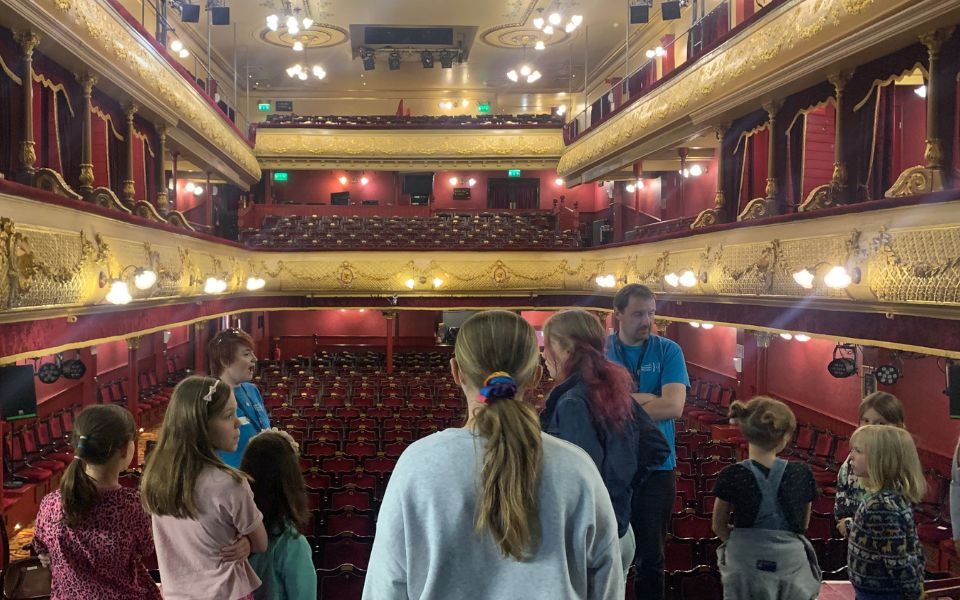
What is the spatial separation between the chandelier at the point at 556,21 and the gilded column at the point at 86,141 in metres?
10.8

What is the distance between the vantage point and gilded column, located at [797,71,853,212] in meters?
9.54

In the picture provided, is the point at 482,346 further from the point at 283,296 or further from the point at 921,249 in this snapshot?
the point at 283,296

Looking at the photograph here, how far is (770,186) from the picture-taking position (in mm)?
11375

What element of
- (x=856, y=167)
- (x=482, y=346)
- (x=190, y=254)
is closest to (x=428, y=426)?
(x=190, y=254)

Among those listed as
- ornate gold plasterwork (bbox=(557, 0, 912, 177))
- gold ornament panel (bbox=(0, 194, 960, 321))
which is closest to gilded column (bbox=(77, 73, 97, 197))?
gold ornament panel (bbox=(0, 194, 960, 321))

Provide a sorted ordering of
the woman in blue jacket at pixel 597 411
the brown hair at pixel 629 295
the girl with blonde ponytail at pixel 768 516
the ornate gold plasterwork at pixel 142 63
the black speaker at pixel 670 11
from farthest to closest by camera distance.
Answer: the black speaker at pixel 670 11
the ornate gold plasterwork at pixel 142 63
the brown hair at pixel 629 295
the girl with blonde ponytail at pixel 768 516
the woman in blue jacket at pixel 597 411

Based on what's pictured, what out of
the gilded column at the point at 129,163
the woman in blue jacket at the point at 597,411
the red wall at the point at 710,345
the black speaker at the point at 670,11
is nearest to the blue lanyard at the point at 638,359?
the woman in blue jacket at the point at 597,411

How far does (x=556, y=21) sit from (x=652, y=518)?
1642 cm

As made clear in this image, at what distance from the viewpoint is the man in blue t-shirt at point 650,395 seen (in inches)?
119

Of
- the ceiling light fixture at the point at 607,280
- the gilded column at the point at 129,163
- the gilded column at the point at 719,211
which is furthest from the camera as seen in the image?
the ceiling light fixture at the point at 607,280

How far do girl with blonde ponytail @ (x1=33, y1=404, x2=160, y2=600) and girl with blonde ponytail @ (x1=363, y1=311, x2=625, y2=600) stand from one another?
165 cm

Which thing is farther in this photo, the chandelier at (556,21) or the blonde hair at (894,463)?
the chandelier at (556,21)

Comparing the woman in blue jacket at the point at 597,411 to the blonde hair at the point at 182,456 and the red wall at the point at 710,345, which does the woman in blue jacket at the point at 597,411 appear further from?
the red wall at the point at 710,345

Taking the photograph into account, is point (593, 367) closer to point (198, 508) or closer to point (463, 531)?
point (463, 531)
